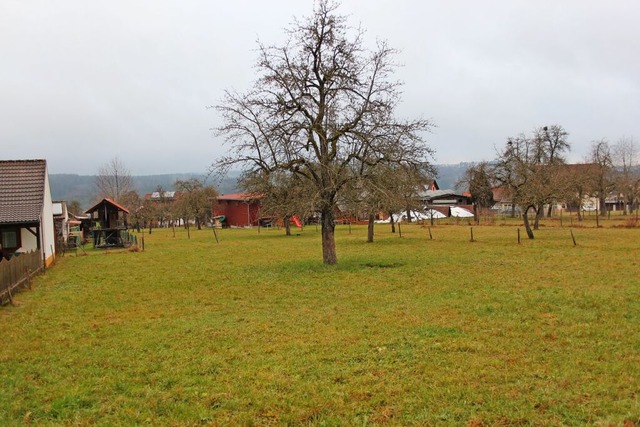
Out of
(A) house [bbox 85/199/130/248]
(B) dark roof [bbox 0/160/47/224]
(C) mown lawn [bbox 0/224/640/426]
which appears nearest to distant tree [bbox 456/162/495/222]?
(A) house [bbox 85/199/130/248]

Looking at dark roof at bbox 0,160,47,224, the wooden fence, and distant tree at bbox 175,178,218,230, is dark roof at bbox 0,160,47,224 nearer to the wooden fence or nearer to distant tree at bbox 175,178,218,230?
the wooden fence

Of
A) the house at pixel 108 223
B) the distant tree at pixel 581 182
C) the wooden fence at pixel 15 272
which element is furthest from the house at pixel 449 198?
the wooden fence at pixel 15 272

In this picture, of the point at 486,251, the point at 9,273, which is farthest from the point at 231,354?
the point at 486,251

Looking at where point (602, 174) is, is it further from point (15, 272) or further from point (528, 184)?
point (15, 272)

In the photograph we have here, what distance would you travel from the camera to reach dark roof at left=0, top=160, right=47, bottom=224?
877 inches

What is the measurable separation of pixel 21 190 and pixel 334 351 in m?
22.0

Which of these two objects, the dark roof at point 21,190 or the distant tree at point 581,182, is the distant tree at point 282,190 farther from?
the distant tree at point 581,182

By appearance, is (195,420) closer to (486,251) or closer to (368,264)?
(368,264)

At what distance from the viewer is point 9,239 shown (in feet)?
76.5

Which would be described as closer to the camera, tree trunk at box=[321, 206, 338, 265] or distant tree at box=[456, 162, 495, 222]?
tree trunk at box=[321, 206, 338, 265]

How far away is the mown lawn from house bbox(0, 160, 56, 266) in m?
7.49

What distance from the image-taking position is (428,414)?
5613 millimetres

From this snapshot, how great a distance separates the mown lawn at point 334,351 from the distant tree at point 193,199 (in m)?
59.4

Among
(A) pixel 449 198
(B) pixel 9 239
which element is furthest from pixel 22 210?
(A) pixel 449 198
